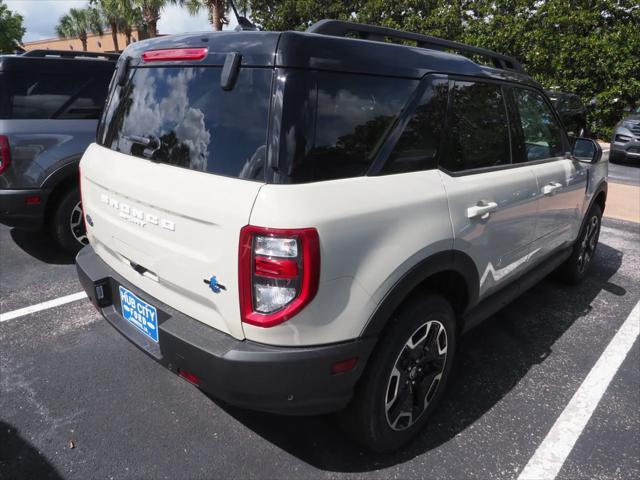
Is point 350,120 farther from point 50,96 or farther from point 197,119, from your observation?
point 50,96

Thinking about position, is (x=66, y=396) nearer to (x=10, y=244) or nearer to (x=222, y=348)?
(x=222, y=348)

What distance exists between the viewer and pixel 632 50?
605 inches

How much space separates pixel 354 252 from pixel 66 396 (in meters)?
1.96

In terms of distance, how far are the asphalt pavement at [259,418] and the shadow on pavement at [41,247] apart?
3.55 feet

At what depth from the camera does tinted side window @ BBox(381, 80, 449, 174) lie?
207cm

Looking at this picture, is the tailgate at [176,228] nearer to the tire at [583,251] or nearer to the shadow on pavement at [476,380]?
the shadow on pavement at [476,380]

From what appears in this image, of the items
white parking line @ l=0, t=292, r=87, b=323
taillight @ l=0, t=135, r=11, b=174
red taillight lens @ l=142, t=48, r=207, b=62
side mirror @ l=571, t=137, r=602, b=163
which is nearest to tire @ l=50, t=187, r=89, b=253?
taillight @ l=0, t=135, r=11, b=174

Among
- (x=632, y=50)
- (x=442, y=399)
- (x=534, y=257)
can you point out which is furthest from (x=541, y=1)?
(x=442, y=399)

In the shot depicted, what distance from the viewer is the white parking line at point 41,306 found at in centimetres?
352

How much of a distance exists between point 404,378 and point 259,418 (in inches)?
33.2

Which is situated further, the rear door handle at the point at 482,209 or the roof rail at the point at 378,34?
the rear door handle at the point at 482,209

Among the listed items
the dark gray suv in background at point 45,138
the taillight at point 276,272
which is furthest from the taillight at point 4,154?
the taillight at point 276,272

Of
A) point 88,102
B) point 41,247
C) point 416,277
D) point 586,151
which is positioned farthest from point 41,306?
point 586,151

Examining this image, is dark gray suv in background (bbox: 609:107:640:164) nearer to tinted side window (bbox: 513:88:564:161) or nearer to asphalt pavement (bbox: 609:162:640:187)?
asphalt pavement (bbox: 609:162:640:187)
